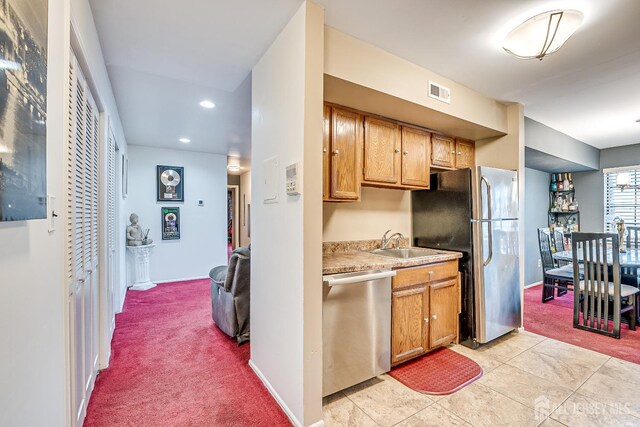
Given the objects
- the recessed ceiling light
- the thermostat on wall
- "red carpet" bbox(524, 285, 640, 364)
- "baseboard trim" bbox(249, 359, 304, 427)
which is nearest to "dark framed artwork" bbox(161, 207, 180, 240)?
the recessed ceiling light

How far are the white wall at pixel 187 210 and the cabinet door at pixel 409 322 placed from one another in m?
4.33

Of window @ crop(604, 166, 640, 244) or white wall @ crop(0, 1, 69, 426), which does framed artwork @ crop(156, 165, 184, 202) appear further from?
window @ crop(604, 166, 640, 244)

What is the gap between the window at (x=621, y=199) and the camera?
16.1 ft

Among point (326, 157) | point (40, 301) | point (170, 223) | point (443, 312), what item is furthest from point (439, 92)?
point (170, 223)

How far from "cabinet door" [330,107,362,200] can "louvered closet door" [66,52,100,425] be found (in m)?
1.57

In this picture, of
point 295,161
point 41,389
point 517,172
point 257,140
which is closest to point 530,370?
point 517,172

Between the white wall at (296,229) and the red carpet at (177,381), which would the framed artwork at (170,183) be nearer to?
the red carpet at (177,381)

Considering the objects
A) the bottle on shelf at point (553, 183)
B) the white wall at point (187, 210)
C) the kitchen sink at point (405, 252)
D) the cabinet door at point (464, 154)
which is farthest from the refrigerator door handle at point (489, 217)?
the white wall at point (187, 210)

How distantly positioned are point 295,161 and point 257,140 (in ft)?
2.23

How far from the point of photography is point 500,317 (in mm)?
2822

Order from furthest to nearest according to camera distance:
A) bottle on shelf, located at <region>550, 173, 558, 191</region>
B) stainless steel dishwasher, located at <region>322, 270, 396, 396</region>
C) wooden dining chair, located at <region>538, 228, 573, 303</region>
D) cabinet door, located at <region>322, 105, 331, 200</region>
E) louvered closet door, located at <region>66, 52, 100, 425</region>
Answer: bottle on shelf, located at <region>550, 173, 558, 191</region>
wooden dining chair, located at <region>538, 228, 573, 303</region>
cabinet door, located at <region>322, 105, 331, 200</region>
stainless steel dishwasher, located at <region>322, 270, 396, 396</region>
louvered closet door, located at <region>66, 52, 100, 425</region>

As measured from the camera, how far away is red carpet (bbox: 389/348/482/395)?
2.11 metres

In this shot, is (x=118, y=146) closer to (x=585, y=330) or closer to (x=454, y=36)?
(x=454, y=36)

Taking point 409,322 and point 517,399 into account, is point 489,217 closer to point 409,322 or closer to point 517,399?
point 409,322
